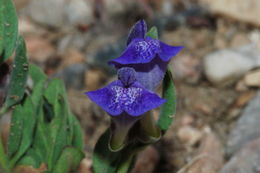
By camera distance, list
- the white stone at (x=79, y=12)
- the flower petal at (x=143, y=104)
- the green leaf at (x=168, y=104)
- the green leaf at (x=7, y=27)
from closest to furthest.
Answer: the flower petal at (x=143, y=104) < the green leaf at (x=168, y=104) < the green leaf at (x=7, y=27) < the white stone at (x=79, y=12)

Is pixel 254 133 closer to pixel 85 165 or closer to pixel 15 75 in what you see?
pixel 85 165

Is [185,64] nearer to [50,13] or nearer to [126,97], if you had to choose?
[50,13]

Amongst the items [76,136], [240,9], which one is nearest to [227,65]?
[240,9]

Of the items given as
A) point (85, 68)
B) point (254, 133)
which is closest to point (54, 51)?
point (85, 68)

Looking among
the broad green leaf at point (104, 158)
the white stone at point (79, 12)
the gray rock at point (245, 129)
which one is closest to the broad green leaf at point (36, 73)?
the broad green leaf at point (104, 158)

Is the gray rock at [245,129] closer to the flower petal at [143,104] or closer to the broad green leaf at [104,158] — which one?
the broad green leaf at [104,158]

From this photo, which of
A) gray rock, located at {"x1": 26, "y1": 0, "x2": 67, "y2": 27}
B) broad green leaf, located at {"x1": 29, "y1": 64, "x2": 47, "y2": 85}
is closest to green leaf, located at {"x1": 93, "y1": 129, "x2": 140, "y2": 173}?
broad green leaf, located at {"x1": 29, "y1": 64, "x2": 47, "y2": 85}
